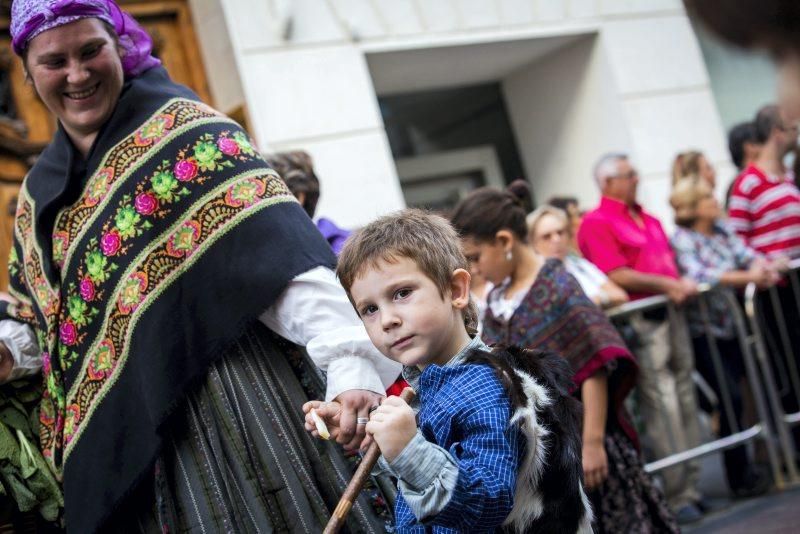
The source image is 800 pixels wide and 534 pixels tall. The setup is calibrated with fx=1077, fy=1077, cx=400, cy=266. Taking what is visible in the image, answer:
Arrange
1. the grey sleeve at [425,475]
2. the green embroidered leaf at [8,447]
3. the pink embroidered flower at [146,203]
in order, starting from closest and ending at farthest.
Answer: the grey sleeve at [425,475] < the pink embroidered flower at [146,203] < the green embroidered leaf at [8,447]

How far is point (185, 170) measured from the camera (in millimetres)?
2803

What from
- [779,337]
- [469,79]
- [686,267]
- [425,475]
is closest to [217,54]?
[469,79]

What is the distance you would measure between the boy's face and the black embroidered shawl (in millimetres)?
520

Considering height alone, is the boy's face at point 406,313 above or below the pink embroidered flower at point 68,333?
below

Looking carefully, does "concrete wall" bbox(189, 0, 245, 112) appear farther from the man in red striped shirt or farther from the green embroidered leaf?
the green embroidered leaf

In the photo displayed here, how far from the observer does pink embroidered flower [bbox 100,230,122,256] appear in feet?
9.16

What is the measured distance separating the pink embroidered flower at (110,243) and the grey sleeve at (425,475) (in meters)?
1.16

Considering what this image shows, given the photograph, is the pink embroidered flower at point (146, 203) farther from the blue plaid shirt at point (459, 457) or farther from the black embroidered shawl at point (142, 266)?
the blue plaid shirt at point (459, 457)

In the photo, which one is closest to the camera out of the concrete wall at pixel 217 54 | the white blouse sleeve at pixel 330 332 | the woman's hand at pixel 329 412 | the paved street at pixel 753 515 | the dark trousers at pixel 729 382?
the woman's hand at pixel 329 412

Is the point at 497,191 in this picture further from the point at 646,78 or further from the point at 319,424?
the point at 646,78

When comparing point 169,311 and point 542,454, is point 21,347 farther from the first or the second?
point 542,454

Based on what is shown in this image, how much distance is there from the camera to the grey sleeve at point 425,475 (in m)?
1.95

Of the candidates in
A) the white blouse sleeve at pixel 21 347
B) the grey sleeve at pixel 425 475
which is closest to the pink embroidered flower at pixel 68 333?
the white blouse sleeve at pixel 21 347

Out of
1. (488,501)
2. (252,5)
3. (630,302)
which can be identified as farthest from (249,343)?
(252,5)
